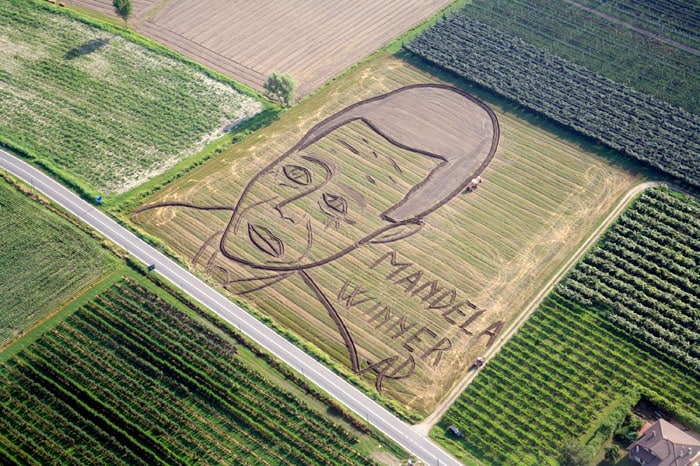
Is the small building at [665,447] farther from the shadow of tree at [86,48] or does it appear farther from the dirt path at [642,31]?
the shadow of tree at [86,48]

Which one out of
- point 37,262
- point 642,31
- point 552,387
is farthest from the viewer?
point 642,31

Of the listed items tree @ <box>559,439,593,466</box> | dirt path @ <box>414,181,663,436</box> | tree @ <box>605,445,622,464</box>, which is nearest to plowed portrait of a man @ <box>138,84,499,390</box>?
dirt path @ <box>414,181,663,436</box>

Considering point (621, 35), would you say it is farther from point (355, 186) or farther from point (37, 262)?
point (37, 262)

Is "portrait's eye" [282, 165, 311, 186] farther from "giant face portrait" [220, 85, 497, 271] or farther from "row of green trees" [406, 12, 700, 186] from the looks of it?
"row of green trees" [406, 12, 700, 186]

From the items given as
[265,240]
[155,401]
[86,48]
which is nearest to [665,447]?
[265,240]

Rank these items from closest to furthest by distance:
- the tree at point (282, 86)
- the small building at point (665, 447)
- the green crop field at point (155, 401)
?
the small building at point (665, 447) → the green crop field at point (155, 401) → the tree at point (282, 86)

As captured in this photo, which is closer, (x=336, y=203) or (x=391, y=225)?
(x=391, y=225)

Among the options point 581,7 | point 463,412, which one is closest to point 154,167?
point 463,412

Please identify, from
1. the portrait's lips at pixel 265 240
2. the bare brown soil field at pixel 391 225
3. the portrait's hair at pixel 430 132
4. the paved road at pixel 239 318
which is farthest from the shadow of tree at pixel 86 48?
the portrait's lips at pixel 265 240
